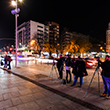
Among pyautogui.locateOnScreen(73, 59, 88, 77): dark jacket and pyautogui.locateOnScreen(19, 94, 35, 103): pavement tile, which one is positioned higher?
pyautogui.locateOnScreen(73, 59, 88, 77): dark jacket

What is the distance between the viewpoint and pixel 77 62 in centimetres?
579

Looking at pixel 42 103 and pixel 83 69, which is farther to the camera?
pixel 83 69

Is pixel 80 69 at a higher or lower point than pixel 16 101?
higher

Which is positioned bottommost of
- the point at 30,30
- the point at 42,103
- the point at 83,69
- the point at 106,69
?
the point at 42,103

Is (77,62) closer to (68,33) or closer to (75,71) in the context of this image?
(75,71)

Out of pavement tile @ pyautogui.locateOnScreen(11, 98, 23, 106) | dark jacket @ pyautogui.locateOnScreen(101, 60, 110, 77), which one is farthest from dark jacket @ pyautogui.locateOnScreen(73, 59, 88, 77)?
pavement tile @ pyautogui.locateOnScreen(11, 98, 23, 106)

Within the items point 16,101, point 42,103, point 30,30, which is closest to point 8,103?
point 16,101

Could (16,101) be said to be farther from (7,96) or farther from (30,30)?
(30,30)

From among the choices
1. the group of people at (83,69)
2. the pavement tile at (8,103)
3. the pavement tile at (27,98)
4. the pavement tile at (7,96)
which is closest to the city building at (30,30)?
the group of people at (83,69)

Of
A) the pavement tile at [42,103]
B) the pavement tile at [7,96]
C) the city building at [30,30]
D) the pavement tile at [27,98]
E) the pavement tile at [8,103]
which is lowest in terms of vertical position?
the pavement tile at [42,103]

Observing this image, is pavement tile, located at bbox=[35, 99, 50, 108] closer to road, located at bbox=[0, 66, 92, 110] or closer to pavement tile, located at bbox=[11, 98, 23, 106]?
road, located at bbox=[0, 66, 92, 110]

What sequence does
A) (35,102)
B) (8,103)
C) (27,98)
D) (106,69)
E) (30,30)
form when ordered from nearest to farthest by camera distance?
(8,103) < (35,102) < (106,69) < (27,98) < (30,30)

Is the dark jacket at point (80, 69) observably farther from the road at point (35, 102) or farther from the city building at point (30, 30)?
the city building at point (30, 30)

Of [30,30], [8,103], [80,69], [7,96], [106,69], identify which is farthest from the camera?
[30,30]
